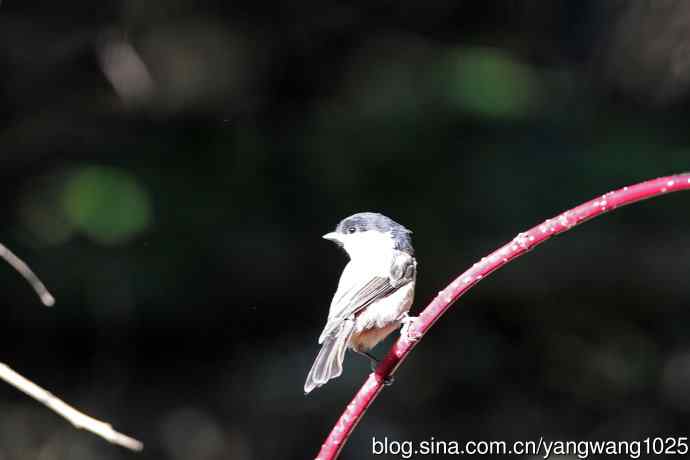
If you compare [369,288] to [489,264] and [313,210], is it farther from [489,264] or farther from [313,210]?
[313,210]

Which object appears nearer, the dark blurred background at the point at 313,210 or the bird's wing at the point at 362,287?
the bird's wing at the point at 362,287

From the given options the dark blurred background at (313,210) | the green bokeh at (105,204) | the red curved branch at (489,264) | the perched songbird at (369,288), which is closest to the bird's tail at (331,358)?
the perched songbird at (369,288)

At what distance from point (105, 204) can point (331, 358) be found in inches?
80.0

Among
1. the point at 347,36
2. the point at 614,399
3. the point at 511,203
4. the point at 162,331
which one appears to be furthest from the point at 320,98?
the point at 614,399

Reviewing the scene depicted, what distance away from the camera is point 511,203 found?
11.9 feet

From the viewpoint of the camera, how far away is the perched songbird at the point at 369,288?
1.65 meters

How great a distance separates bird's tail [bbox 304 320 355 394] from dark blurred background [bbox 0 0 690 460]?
1764 millimetres

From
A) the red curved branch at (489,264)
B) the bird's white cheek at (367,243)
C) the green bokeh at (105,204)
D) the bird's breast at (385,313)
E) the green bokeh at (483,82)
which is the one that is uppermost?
the green bokeh at (483,82)

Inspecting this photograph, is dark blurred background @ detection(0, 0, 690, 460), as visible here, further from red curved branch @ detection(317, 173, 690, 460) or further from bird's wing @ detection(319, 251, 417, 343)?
red curved branch @ detection(317, 173, 690, 460)

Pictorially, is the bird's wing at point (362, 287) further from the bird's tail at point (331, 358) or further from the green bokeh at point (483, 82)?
the green bokeh at point (483, 82)

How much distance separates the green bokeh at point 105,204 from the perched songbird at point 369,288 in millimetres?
1700

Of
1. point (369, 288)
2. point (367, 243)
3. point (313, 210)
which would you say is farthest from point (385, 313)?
point (313, 210)

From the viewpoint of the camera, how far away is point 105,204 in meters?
3.35

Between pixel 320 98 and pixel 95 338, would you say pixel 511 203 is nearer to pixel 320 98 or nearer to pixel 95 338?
pixel 320 98
